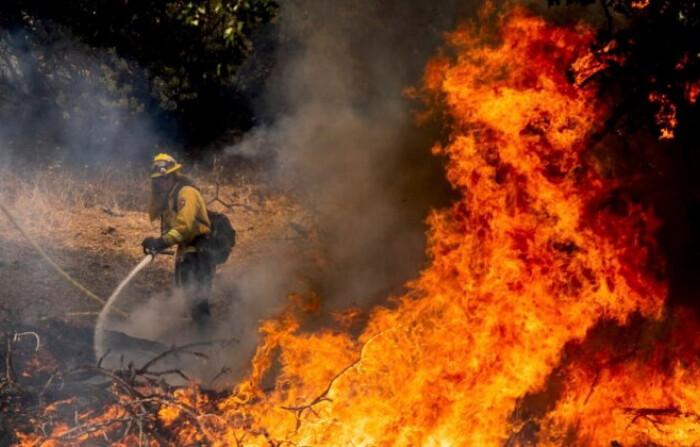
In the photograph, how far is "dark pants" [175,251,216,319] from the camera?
6.79 meters

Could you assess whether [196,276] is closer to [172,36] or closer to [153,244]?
[153,244]

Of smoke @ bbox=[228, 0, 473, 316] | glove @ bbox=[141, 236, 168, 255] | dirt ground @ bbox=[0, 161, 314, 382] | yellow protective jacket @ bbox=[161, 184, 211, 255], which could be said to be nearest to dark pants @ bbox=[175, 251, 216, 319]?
yellow protective jacket @ bbox=[161, 184, 211, 255]

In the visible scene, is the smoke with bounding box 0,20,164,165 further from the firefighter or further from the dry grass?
the firefighter

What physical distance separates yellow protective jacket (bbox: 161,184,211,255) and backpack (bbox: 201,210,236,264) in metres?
0.12

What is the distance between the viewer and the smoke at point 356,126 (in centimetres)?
1088

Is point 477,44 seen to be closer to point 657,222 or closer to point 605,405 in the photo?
point 657,222

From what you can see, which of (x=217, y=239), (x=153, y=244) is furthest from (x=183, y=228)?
(x=217, y=239)

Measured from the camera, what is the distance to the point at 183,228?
6.35 metres

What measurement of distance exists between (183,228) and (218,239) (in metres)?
0.56

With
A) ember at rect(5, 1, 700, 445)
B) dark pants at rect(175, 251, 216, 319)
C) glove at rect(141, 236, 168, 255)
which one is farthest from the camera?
dark pants at rect(175, 251, 216, 319)

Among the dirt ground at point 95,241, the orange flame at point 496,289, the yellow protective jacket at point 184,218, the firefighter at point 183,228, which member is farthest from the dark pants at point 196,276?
the orange flame at point 496,289

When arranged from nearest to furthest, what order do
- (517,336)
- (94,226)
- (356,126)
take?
(517,336)
(94,226)
(356,126)

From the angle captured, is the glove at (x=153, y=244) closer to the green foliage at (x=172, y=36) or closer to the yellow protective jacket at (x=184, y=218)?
the yellow protective jacket at (x=184, y=218)

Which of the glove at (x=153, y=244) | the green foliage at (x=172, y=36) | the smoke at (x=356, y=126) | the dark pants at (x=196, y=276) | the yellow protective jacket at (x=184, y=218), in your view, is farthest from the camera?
the smoke at (x=356, y=126)
